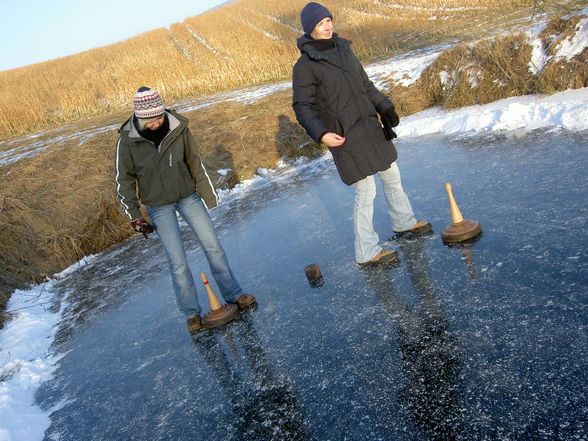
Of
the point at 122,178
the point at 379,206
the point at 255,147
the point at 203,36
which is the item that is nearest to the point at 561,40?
the point at 379,206

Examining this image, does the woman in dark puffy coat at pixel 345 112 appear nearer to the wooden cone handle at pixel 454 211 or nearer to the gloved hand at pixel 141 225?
the wooden cone handle at pixel 454 211

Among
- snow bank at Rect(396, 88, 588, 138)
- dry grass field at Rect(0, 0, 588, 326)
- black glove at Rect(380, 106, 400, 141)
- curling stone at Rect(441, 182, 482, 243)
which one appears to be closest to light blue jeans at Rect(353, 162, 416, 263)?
black glove at Rect(380, 106, 400, 141)

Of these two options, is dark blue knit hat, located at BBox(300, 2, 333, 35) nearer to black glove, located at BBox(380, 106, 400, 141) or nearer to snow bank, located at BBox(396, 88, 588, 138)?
black glove, located at BBox(380, 106, 400, 141)

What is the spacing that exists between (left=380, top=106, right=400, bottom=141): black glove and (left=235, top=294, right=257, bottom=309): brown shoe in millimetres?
1861

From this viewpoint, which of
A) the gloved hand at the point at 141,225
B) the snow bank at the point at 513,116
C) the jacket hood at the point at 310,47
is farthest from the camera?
the snow bank at the point at 513,116

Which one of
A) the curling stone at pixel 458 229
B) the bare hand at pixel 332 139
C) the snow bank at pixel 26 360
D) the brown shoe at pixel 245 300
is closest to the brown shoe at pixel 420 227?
the curling stone at pixel 458 229

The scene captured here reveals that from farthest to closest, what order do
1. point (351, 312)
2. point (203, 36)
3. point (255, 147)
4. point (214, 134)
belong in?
point (203, 36), point (214, 134), point (255, 147), point (351, 312)

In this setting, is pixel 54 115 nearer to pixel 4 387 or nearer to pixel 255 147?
pixel 255 147

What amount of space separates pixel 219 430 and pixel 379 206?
11.8 feet

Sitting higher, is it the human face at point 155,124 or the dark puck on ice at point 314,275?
the human face at point 155,124

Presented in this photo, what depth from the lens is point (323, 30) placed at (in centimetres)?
376

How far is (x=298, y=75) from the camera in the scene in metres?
3.84

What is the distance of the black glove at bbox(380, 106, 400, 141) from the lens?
4121 mm

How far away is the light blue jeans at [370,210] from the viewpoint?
420 cm
